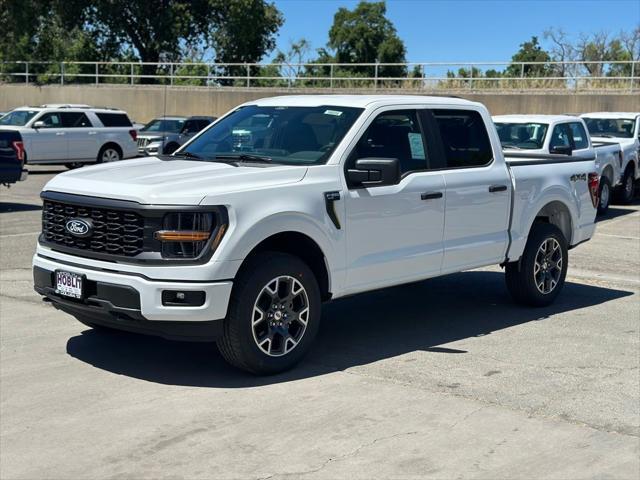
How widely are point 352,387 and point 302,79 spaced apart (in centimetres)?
3492

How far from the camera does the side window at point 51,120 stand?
25328 millimetres

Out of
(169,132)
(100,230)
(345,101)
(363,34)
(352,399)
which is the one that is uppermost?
(363,34)

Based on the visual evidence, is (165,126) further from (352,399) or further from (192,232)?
(352,399)

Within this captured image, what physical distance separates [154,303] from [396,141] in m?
2.61

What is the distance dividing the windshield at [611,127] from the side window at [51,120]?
1371cm

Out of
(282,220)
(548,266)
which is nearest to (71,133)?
(548,266)

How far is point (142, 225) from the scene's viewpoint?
6.34m

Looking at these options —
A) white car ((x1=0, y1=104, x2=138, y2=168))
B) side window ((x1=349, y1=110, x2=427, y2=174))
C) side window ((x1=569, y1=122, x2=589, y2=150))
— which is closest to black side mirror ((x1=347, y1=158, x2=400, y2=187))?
side window ((x1=349, y1=110, x2=427, y2=174))

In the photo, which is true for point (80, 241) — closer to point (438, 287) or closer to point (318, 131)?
point (318, 131)

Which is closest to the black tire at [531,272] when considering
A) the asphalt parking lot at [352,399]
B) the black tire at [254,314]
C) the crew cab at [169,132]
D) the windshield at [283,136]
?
the asphalt parking lot at [352,399]

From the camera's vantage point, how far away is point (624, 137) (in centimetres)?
2019

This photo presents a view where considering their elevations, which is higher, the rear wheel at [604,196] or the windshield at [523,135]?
the windshield at [523,135]

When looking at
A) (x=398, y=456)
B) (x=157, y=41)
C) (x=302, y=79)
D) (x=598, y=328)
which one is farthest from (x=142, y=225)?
(x=157, y=41)

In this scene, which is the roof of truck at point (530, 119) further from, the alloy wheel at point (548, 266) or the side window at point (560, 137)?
the alloy wheel at point (548, 266)
